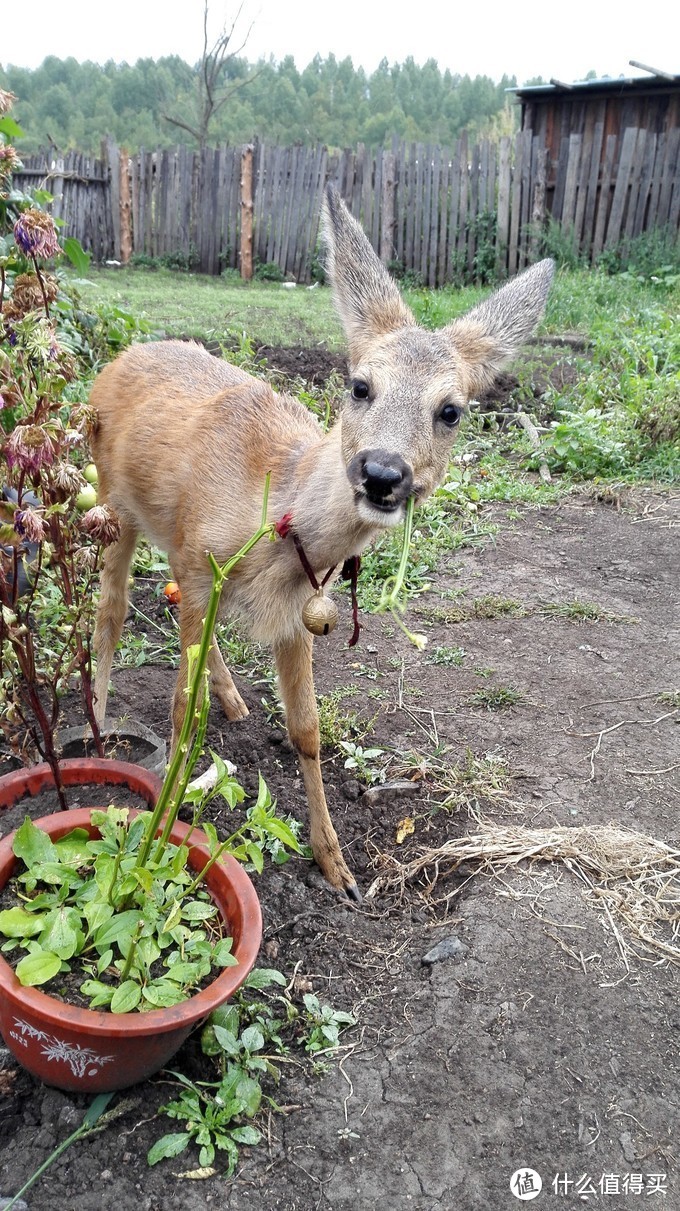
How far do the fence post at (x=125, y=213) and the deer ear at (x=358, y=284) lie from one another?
13813mm

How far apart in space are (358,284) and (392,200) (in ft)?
40.1

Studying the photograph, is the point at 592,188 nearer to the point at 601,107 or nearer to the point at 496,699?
the point at 601,107

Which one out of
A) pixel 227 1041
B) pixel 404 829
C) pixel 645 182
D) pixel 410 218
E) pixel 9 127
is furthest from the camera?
pixel 410 218

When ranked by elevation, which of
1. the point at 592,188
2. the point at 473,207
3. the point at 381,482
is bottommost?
the point at 381,482

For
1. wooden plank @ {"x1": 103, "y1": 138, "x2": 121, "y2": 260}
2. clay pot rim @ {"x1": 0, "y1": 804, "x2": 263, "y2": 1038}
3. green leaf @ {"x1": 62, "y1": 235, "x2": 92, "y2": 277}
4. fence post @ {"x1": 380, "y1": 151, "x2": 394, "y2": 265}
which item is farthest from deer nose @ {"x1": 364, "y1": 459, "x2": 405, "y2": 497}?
wooden plank @ {"x1": 103, "y1": 138, "x2": 121, "y2": 260}

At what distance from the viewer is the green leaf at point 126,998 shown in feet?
6.42

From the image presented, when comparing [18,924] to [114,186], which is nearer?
[18,924]

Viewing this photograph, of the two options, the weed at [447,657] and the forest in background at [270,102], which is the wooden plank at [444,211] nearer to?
the weed at [447,657]

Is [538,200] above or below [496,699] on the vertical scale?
above

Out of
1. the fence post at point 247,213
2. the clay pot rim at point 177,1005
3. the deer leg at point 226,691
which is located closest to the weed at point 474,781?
the deer leg at point 226,691

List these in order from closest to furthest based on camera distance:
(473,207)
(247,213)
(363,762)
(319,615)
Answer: (319,615) < (363,762) < (473,207) < (247,213)

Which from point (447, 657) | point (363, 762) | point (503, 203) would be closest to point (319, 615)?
point (363, 762)

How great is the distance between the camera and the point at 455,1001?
2.47 m

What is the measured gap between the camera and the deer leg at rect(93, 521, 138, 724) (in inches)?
144
